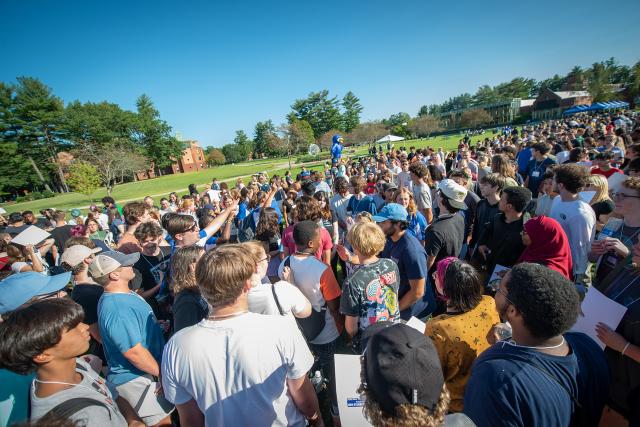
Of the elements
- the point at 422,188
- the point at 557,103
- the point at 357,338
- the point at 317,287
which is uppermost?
the point at 557,103

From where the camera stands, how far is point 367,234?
8.06 ft

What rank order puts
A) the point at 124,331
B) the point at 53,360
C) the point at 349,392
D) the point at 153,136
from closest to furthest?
the point at 349,392
the point at 53,360
the point at 124,331
the point at 153,136

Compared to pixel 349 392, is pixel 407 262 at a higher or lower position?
higher

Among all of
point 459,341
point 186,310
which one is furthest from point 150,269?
point 459,341

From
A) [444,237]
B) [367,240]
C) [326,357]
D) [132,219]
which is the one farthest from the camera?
[132,219]

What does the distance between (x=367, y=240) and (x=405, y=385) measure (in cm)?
144

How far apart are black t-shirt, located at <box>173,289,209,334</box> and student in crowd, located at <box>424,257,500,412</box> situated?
1.88 m

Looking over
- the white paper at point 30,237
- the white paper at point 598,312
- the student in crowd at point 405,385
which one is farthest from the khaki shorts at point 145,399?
the white paper at point 30,237

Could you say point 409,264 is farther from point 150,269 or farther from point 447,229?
point 150,269

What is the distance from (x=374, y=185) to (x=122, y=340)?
7097 mm

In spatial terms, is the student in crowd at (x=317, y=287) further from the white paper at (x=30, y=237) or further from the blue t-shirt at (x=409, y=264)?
the white paper at (x=30, y=237)

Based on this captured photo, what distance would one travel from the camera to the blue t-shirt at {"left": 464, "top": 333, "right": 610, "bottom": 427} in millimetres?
1310

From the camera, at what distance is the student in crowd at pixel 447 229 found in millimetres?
3443

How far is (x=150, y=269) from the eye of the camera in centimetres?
397
